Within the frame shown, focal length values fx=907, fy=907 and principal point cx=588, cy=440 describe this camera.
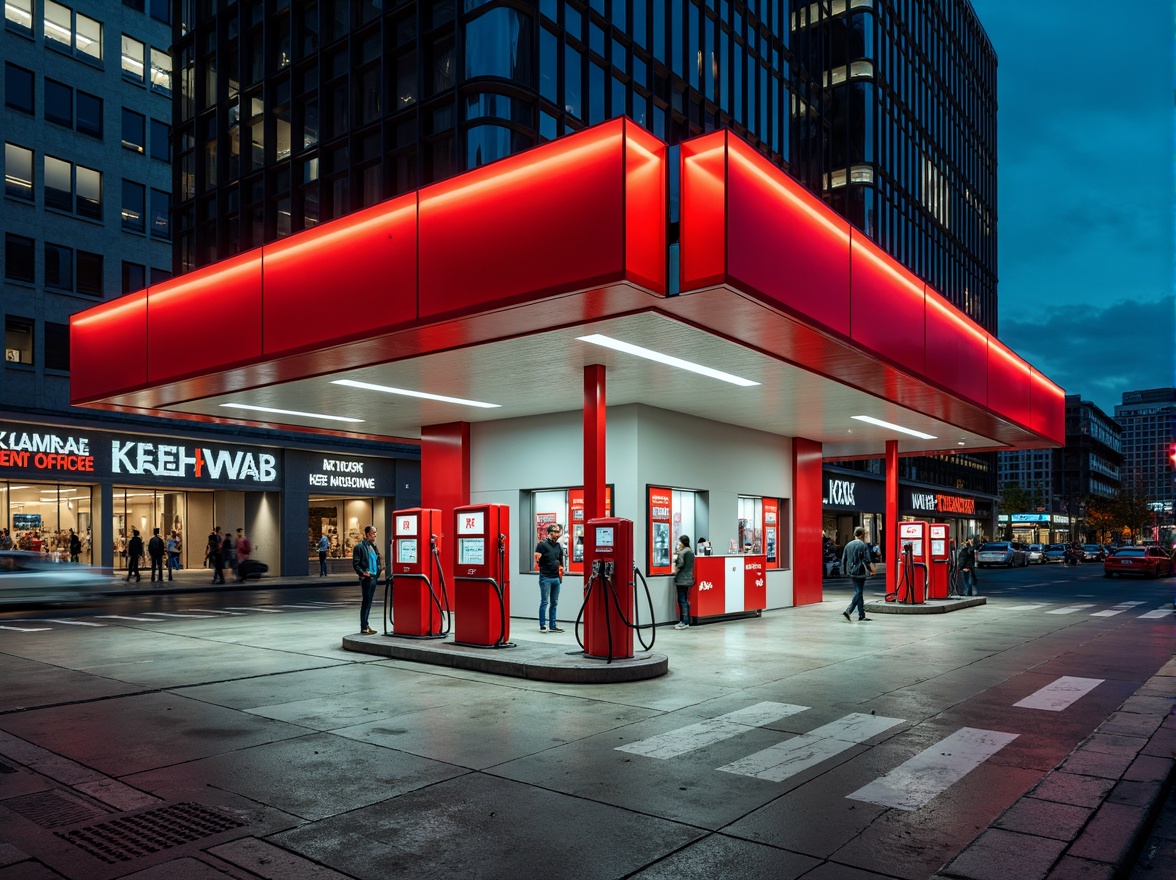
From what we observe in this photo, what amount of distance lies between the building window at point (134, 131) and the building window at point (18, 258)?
19.9 ft

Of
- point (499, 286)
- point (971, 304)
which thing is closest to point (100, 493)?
point (499, 286)

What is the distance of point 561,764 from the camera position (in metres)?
7.31

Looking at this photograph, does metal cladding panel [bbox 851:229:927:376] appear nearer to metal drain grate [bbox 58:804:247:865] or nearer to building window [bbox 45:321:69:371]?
metal drain grate [bbox 58:804:247:865]

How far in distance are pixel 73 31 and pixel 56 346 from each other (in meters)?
12.3

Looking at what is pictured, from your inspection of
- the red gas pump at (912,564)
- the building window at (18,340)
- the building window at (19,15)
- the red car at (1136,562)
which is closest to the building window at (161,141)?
the building window at (19,15)

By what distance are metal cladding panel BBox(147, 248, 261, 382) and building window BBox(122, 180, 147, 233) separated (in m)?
23.2

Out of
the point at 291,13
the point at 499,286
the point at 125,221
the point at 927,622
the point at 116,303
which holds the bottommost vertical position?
the point at 927,622

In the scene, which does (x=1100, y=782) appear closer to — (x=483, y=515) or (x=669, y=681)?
(x=669, y=681)

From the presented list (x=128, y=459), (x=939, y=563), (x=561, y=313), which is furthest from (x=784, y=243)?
(x=128, y=459)

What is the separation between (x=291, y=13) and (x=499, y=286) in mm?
27457

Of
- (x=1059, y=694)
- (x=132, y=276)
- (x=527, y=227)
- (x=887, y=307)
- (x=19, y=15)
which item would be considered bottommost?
(x=1059, y=694)

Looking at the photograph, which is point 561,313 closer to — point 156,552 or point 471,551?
point 471,551

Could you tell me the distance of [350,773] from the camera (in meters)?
7.05

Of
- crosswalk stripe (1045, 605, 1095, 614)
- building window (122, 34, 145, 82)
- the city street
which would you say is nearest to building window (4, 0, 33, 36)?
building window (122, 34, 145, 82)
